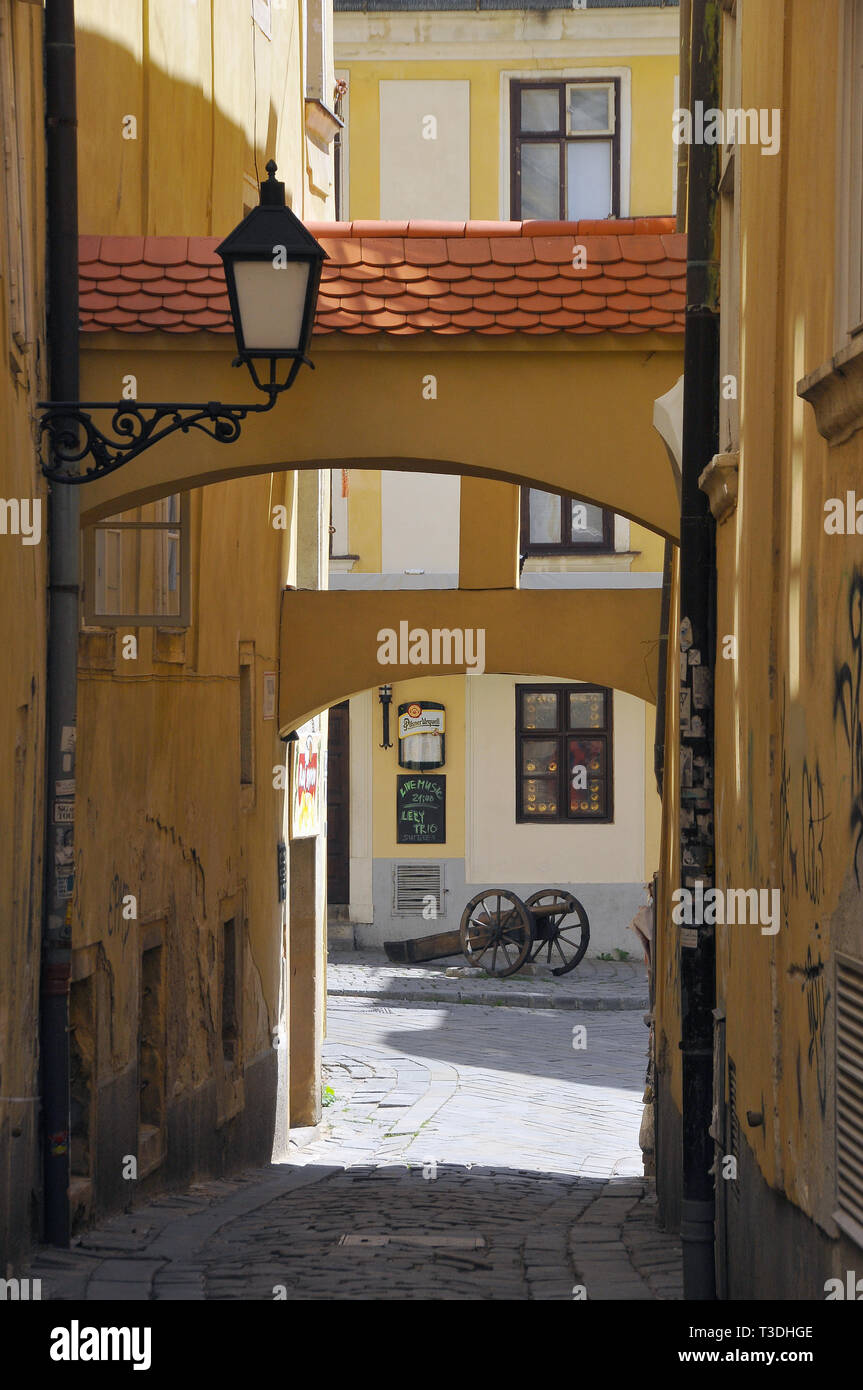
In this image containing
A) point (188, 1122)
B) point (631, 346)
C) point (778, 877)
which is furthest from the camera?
point (188, 1122)

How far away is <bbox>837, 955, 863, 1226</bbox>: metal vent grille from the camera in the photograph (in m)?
4.66

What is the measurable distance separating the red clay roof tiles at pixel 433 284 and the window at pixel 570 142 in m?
16.6

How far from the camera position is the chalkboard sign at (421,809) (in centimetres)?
2567

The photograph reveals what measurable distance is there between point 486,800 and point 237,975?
41.2ft

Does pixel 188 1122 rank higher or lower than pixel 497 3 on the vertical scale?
Result: lower

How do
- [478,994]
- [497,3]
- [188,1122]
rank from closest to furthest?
[188,1122]
[478,994]
[497,3]

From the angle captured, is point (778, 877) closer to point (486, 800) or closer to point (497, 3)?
point (486, 800)

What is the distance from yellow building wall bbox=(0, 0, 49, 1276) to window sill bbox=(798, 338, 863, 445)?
11.8ft

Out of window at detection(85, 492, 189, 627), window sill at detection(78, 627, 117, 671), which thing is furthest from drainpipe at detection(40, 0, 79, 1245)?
window at detection(85, 492, 189, 627)

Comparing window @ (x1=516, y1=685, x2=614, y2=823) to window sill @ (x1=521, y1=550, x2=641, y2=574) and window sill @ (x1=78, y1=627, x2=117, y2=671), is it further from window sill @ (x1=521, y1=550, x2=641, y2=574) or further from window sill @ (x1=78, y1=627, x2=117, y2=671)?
window sill @ (x1=78, y1=627, x2=117, y2=671)

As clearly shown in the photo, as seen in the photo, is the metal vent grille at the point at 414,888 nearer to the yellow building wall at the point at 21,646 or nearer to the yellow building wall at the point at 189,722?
the yellow building wall at the point at 189,722

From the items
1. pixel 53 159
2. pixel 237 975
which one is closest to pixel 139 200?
pixel 53 159

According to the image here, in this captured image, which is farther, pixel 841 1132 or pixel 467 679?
pixel 467 679

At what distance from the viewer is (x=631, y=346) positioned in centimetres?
883
